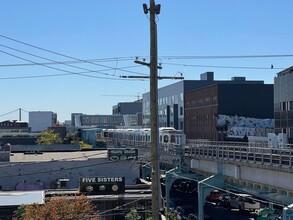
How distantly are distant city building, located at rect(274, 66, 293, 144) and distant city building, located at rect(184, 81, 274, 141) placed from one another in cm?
2797

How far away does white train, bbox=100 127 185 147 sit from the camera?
197 feet

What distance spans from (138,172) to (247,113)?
46.0m

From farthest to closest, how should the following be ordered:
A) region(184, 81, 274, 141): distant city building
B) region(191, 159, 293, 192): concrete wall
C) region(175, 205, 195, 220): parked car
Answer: region(184, 81, 274, 141): distant city building
region(175, 205, 195, 220): parked car
region(191, 159, 293, 192): concrete wall

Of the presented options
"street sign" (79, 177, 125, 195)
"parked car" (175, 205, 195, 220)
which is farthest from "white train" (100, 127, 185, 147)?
"street sign" (79, 177, 125, 195)

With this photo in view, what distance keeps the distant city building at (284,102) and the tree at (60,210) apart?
36.7 m

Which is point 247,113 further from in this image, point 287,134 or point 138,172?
point 138,172

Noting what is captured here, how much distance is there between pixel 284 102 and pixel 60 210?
42.1 m

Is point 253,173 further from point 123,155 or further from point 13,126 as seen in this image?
point 13,126

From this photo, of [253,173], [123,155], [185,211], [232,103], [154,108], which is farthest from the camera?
[232,103]

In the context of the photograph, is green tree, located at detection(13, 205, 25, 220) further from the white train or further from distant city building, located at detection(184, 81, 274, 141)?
distant city building, located at detection(184, 81, 274, 141)

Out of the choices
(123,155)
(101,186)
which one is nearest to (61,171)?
(123,155)

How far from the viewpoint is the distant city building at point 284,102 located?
208ft

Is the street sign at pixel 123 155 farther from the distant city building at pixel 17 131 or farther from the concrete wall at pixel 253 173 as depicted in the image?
the distant city building at pixel 17 131

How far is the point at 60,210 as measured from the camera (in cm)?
3011
